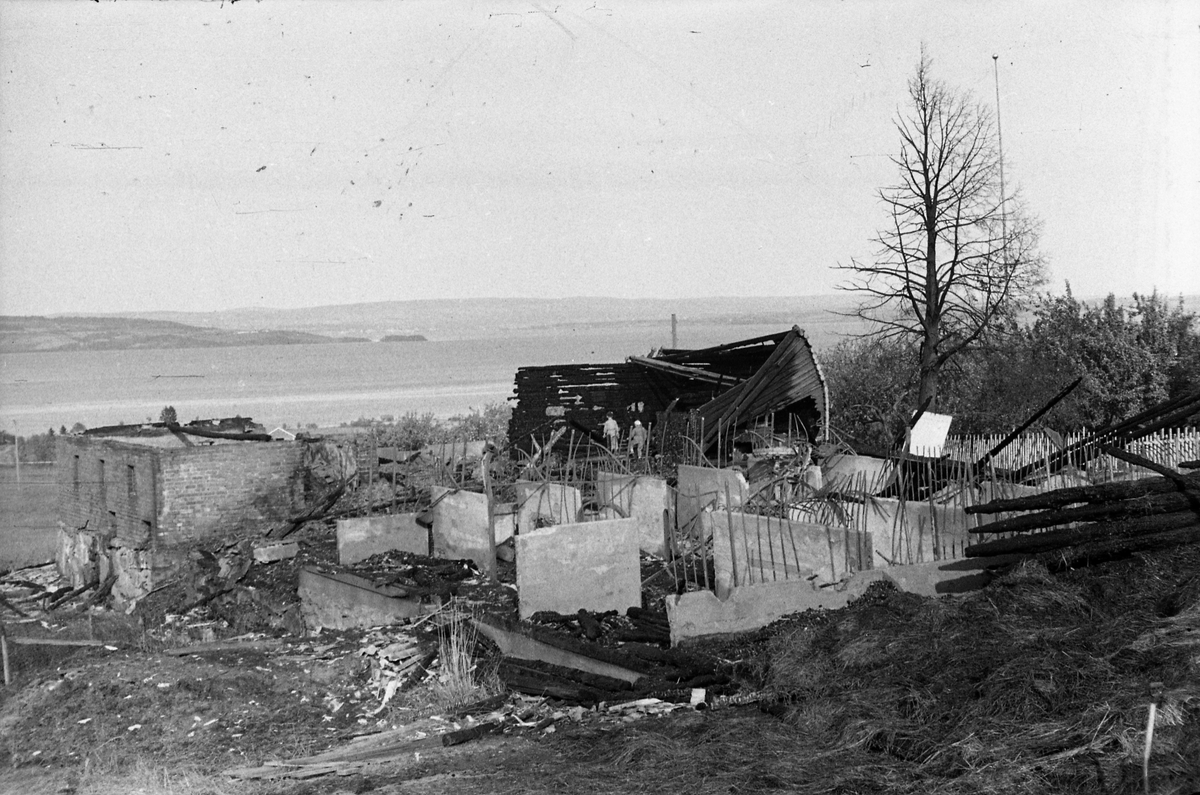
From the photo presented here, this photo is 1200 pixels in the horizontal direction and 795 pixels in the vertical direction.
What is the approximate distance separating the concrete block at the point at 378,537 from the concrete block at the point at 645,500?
2.62 meters

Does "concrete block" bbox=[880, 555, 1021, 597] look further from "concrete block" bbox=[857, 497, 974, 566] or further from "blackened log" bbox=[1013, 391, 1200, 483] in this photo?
"blackened log" bbox=[1013, 391, 1200, 483]

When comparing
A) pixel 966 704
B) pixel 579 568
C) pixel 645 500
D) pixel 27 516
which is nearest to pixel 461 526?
pixel 645 500

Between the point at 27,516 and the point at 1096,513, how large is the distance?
78.2ft

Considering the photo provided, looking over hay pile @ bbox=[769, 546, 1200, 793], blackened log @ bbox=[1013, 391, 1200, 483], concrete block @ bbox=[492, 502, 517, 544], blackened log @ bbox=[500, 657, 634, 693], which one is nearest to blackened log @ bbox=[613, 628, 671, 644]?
blackened log @ bbox=[500, 657, 634, 693]

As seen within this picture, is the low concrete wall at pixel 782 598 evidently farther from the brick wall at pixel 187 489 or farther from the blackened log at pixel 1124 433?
the brick wall at pixel 187 489

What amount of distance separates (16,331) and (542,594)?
7720cm

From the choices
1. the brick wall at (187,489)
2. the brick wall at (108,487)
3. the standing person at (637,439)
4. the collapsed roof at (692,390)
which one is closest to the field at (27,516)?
the brick wall at (108,487)

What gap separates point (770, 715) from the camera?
25.6 feet

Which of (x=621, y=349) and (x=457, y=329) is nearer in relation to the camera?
(x=621, y=349)

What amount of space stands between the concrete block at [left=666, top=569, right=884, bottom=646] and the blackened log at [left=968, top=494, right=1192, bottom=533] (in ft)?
3.73

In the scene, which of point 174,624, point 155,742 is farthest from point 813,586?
point 174,624

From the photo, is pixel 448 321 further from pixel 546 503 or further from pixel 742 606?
pixel 742 606

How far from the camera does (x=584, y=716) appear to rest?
27.6 ft

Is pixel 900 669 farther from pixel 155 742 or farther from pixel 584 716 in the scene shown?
pixel 155 742
